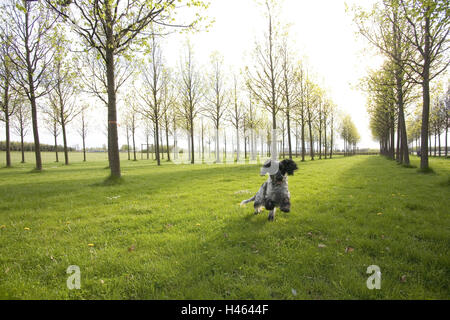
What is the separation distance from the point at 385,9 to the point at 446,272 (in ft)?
56.4

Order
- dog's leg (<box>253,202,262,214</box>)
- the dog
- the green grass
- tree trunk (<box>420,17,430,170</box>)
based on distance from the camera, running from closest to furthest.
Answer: the green grass
the dog
dog's leg (<box>253,202,262,214</box>)
tree trunk (<box>420,17,430,170</box>)

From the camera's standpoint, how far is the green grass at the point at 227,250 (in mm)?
2729

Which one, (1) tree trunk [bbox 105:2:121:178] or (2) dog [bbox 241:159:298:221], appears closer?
(2) dog [bbox 241:159:298:221]

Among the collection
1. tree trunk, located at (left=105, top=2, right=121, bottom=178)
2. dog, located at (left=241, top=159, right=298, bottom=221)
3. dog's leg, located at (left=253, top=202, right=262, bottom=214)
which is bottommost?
dog's leg, located at (left=253, top=202, right=262, bottom=214)

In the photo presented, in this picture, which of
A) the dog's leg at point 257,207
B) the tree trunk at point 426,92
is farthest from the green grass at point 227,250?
the tree trunk at point 426,92

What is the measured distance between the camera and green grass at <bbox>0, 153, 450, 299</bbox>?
2.73 meters

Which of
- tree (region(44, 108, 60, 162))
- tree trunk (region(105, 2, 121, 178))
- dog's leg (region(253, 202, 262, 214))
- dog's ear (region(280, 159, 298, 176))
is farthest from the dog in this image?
tree (region(44, 108, 60, 162))

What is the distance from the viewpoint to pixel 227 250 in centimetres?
373

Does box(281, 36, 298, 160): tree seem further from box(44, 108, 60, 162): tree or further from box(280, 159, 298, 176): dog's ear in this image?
box(44, 108, 60, 162): tree

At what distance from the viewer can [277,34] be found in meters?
20.4

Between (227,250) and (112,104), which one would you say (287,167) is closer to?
(227,250)

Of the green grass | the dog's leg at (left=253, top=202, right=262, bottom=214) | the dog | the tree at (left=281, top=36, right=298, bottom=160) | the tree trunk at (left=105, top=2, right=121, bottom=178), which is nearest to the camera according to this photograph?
the green grass

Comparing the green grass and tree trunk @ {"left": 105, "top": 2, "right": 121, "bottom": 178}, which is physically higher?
tree trunk @ {"left": 105, "top": 2, "right": 121, "bottom": 178}
